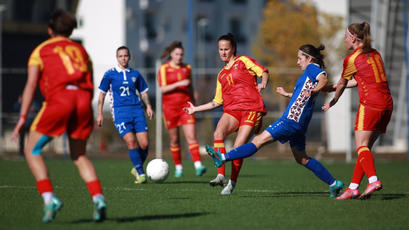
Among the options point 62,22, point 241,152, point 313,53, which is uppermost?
point 62,22

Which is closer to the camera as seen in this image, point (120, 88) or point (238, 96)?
A: point (238, 96)

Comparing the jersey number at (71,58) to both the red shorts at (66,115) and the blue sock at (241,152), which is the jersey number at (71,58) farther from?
the blue sock at (241,152)

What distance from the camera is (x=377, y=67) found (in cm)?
772

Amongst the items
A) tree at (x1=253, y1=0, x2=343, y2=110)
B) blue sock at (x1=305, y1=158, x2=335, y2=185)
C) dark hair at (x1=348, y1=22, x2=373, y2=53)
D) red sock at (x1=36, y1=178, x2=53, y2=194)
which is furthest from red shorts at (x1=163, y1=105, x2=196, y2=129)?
tree at (x1=253, y1=0, x2=343, y2=110)

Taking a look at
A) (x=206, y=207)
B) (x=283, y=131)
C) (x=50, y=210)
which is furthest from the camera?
(x=283, y=131)

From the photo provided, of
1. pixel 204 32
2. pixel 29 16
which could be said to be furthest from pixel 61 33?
pixel 204 32

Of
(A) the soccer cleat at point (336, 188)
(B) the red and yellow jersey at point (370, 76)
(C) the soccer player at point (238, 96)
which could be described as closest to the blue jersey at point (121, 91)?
(C) the soccer player at point (238, 96)

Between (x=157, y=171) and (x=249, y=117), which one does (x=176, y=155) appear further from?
(x=249, y=117)

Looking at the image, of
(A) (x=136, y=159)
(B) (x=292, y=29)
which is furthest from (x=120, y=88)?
(B) (x=292, y=29)

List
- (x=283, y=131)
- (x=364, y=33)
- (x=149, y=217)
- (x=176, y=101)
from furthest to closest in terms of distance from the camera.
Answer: (x=176, y=101) < (x=364, y=33) < (x=283, y=131) < (x=149, y=217)

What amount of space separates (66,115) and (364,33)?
3.78 m

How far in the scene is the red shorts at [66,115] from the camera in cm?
565

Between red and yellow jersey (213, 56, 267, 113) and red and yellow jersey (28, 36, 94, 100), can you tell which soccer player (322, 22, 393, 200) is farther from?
red and yellow jersey (28, 36, 94, 100)

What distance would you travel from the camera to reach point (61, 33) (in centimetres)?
586
